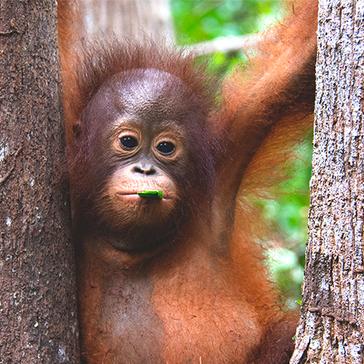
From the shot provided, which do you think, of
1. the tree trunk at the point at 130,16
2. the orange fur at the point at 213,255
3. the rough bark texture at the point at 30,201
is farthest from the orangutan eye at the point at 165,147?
the tree trunk at the point at 130,16

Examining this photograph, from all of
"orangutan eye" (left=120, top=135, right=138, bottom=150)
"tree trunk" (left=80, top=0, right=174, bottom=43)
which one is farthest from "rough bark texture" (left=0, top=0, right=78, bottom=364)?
"tree trunk" (left=80, top=0, right=174, bottom=43)

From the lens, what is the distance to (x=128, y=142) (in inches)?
117

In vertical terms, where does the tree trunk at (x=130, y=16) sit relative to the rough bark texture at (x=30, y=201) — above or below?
above

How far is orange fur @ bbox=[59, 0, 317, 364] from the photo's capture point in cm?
290

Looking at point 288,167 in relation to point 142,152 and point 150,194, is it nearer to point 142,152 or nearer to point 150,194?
point 142,152

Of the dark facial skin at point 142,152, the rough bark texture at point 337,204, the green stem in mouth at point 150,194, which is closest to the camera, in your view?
the rough bark texture at point 337,204

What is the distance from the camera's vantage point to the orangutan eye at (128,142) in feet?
9.70

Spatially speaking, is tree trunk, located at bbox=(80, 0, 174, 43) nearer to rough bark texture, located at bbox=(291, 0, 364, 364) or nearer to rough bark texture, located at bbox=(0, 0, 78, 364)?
rough bark texture, located at bbox=(0, 0, 78, 364)

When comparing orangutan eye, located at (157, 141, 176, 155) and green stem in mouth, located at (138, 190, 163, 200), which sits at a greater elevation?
orangutan eye, located at (157, 141, 176, 155)

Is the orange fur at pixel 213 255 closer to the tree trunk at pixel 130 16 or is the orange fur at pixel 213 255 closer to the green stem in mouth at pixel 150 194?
the green stem in mouth at pixel 150 194

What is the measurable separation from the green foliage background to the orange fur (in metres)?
0.22

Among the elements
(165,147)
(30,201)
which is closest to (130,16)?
(165,147)

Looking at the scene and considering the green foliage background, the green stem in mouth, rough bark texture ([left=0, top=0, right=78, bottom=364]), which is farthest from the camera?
the green foliage background

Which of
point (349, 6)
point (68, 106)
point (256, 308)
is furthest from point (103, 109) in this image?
point (349, 6)
